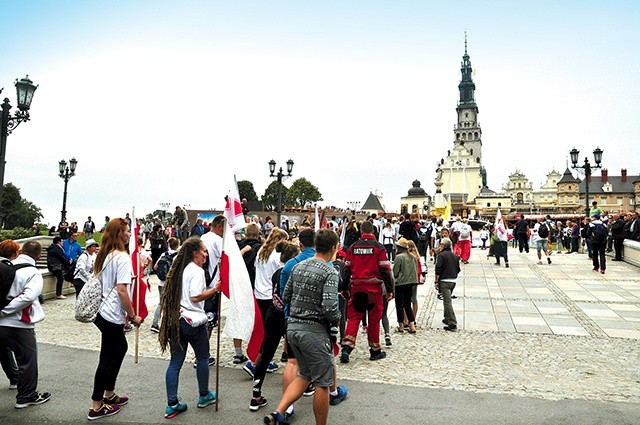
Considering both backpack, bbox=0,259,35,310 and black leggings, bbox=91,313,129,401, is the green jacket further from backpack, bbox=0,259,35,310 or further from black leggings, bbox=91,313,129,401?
backpack, bbox=0,259,35,310

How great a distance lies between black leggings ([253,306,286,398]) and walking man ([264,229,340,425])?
2.35 ft

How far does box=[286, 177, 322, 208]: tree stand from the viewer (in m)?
101

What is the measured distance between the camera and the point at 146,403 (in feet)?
17.9

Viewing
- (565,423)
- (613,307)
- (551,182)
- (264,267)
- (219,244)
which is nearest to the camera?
(565,423)

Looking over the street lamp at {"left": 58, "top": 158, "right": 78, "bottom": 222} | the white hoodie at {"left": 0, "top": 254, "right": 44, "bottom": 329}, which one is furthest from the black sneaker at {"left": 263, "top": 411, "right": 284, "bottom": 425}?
the street lamp at {"left": 58, "top": 158, "right": 78, "bottom": 222}

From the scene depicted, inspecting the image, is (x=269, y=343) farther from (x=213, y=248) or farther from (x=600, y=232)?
(x=600, y=232)

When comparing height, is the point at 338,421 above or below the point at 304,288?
below

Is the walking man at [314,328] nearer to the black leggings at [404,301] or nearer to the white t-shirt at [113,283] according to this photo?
the white t-shirt at [113,283]

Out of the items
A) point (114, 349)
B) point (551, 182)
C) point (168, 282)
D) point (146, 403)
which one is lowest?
point (146, 403)

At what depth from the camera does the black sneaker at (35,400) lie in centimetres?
524

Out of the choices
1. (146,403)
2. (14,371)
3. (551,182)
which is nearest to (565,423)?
(146,403)

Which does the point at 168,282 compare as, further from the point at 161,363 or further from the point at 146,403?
the point at 161,363

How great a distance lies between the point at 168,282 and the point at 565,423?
449 centimetres

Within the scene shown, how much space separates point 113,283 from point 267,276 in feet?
7.46
